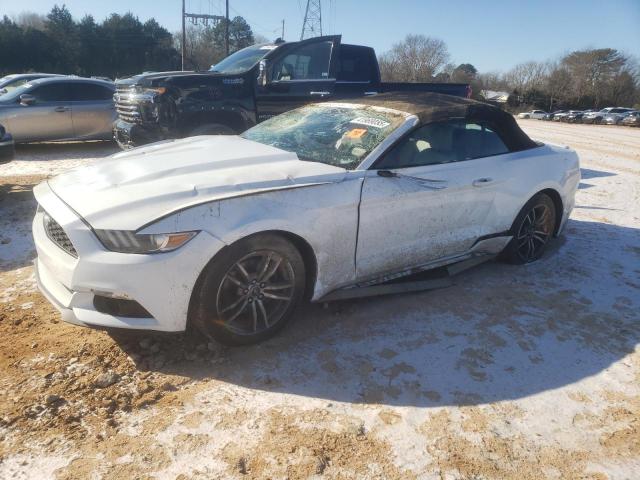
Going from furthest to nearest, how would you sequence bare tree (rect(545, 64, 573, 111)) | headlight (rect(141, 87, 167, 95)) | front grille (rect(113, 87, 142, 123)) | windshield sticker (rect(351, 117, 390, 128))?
bare tree (rect(545, 64, 573, 111)) < front grille (rect(113, 87, 142, 123)) < headlight (rect(141, 87, 167, 95)) < windshield sticker (rect(351, 117, 390, 128))

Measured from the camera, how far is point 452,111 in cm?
381

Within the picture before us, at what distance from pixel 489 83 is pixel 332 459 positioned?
7816cm

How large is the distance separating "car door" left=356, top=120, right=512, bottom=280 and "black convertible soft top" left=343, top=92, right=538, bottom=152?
7 cm

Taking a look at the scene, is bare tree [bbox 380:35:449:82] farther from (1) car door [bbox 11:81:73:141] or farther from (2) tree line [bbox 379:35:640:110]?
(1) car door [bbox 11:81:73:141]

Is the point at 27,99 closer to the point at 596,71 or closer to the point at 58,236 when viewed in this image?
the point at 58,236

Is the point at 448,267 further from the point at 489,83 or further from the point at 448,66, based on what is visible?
the point at 489,83

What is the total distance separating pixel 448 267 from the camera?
3.98 m

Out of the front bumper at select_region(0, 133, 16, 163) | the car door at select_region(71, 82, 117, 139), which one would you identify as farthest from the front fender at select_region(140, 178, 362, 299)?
the car door at select_region(71, 82, 117, 139)

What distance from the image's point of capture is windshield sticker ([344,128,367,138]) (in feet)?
11.6

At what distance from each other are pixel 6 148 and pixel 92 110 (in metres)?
3.73

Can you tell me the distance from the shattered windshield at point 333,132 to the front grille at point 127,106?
3199 mm

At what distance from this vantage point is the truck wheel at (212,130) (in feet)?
21.3

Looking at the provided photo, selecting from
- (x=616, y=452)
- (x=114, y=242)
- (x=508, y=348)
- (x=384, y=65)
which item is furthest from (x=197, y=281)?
(x=384, y=65)

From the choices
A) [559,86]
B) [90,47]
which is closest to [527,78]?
[559,86]
